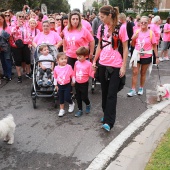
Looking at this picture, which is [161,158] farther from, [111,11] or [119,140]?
[111,11]

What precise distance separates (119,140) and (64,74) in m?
1.84

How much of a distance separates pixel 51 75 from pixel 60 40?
54.0 inches

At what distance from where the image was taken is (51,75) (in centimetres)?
593

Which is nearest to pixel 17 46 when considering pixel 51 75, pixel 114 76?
pixel 51 75

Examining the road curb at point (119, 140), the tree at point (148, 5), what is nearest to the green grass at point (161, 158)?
the road curb at point (119, 140)

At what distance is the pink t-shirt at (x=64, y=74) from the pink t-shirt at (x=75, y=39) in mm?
472

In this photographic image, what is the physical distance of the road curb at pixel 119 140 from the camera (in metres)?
3.59

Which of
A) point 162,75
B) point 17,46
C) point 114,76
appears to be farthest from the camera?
point 162,75

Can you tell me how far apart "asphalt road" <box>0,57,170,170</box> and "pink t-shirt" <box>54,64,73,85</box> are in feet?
2.47

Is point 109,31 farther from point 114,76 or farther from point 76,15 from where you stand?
point 76,15

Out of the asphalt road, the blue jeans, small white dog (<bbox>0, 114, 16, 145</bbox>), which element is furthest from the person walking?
the blue jeans

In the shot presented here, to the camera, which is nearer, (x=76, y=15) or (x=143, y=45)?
(x=76, y=15)

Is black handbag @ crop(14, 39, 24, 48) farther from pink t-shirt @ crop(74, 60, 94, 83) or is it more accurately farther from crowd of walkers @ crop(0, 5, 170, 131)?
pink t-shirt @ crop(74, 60, 94, 83)

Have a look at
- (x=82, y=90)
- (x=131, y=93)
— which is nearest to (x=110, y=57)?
(x=82, y=90)
